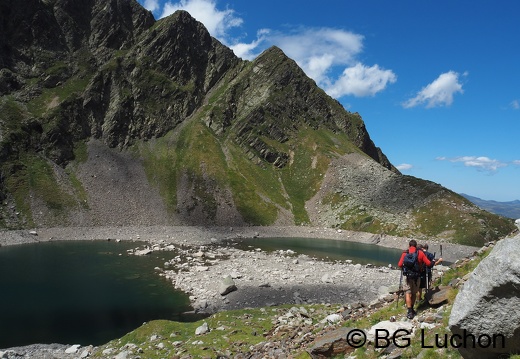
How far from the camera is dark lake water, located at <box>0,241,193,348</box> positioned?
3744cm

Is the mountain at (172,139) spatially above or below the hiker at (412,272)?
above

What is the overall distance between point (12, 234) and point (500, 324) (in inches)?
4182

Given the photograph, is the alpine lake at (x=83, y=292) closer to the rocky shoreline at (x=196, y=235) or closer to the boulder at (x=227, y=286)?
the boulder at (x=227, y=286)

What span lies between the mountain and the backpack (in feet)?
303

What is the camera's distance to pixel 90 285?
53.0 meters

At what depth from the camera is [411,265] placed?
17594mm

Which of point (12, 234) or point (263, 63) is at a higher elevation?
point (263, 63)

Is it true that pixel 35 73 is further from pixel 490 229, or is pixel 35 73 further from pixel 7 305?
pixel 490 229

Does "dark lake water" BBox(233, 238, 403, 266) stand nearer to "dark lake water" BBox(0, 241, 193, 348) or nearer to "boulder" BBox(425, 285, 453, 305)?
"dark lake water" BBox(0, 241, 193, 348)

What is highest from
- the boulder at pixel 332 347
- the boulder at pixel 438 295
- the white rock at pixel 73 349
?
the boulder at pixel 438 295

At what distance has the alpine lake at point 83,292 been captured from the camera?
3778cm

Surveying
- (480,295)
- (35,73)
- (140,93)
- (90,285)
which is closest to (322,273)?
(90,285)

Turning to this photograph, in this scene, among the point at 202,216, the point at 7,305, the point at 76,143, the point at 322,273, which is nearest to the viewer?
the point at 7,305

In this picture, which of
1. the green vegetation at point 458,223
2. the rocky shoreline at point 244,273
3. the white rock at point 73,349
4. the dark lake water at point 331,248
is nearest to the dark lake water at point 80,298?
the white rock at point 73,349
